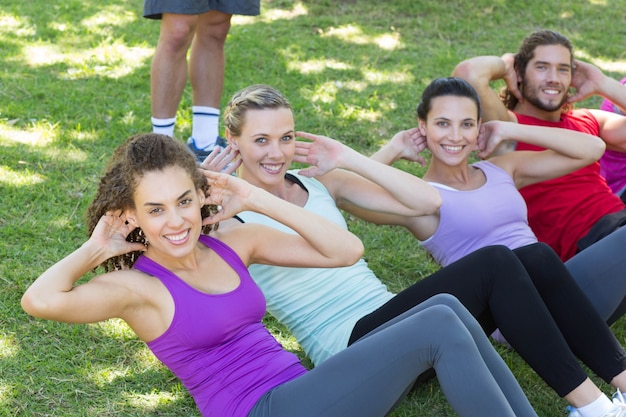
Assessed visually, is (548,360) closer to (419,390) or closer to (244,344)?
(419,390)

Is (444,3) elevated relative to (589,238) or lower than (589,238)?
elevated

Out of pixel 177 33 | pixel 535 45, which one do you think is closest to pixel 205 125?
pixel 177 33

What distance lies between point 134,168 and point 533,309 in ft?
5.17

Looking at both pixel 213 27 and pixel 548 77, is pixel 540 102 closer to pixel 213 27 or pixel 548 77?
pixel 548 77

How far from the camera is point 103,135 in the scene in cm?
582

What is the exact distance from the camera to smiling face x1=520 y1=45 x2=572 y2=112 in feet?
15.2

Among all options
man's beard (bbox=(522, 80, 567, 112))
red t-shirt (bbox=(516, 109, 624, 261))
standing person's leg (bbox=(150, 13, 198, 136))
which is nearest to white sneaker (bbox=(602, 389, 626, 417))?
red t-shirt (bbox=(516, 109, 624, 261))

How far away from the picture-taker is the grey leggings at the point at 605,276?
3.61 meters

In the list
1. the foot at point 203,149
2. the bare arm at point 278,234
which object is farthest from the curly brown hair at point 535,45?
the bare arm at point 278,234

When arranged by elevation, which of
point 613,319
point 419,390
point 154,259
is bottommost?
point 419,390

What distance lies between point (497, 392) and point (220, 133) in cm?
372

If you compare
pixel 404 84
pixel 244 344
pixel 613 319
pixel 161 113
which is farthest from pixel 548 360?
pixel 404 84

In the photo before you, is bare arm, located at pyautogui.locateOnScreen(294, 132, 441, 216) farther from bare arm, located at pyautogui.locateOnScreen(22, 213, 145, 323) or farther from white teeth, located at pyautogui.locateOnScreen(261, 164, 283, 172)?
bare arm, located at pyautogui.locateOnScreen(22, 213, 145, 323)

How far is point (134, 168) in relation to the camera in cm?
296
